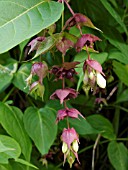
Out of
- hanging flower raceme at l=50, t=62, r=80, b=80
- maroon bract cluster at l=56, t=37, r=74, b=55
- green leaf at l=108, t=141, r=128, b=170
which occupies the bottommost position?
green leaf at l=108, t=141, r=128, b=170

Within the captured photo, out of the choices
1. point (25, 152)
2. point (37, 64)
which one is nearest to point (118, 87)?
point (25, 152)

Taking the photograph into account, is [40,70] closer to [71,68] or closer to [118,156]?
[71,68]

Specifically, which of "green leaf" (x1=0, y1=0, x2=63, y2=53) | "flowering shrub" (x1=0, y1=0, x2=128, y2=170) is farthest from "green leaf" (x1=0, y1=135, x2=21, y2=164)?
"green leaf" (x1=0, y1=0, x2=63, y2=53)

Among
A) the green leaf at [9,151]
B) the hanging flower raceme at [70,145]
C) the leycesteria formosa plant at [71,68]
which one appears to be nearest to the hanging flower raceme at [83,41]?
the leycesteria formosa plant at [71,68]

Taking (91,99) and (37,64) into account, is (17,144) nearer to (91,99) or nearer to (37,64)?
(37,64)

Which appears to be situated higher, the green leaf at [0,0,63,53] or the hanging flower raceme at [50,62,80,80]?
the green leaf at [0,0,63,53]

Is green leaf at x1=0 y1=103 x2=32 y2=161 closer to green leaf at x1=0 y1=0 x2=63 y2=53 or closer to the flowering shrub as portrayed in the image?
the flowering shrub

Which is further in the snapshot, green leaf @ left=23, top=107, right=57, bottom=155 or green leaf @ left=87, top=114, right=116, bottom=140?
green leaf @ left=87, top=114, right=116, bottom=140

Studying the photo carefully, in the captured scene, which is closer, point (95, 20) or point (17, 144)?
point (17, 144)
